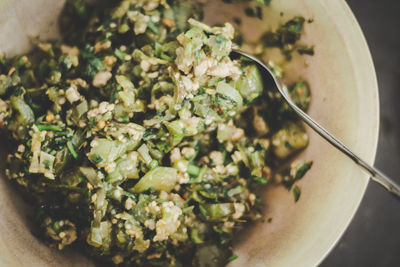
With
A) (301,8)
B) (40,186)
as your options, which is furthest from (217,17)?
(40,186)

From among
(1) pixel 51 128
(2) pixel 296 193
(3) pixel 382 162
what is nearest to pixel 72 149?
(1) pixel 51 128

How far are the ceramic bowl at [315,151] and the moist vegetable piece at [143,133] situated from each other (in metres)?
0.08

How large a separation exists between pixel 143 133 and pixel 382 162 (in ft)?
5.63

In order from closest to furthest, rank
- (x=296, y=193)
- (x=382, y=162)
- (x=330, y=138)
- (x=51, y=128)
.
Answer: (x=330, y=138) < (x=51, y=128) < (x=296, y=193) < (x=382, y=162)

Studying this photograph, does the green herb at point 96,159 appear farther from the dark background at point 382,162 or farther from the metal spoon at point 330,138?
the dark background at point 382,162

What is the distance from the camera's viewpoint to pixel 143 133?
1835mm

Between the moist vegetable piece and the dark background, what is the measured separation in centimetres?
79

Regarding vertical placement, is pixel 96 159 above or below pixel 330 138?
below

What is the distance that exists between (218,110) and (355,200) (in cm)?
82

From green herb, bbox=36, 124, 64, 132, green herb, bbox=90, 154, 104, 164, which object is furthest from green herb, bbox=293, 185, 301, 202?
green herb, bbox=36, 124, 64, 132

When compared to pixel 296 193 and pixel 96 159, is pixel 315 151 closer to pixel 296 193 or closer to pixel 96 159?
pixel 296 193

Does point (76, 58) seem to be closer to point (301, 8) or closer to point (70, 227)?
point (70, 227)

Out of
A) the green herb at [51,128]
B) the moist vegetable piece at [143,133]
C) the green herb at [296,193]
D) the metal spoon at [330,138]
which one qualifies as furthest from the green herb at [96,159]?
the green herb at [296,193]

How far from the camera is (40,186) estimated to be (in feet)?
6.15
